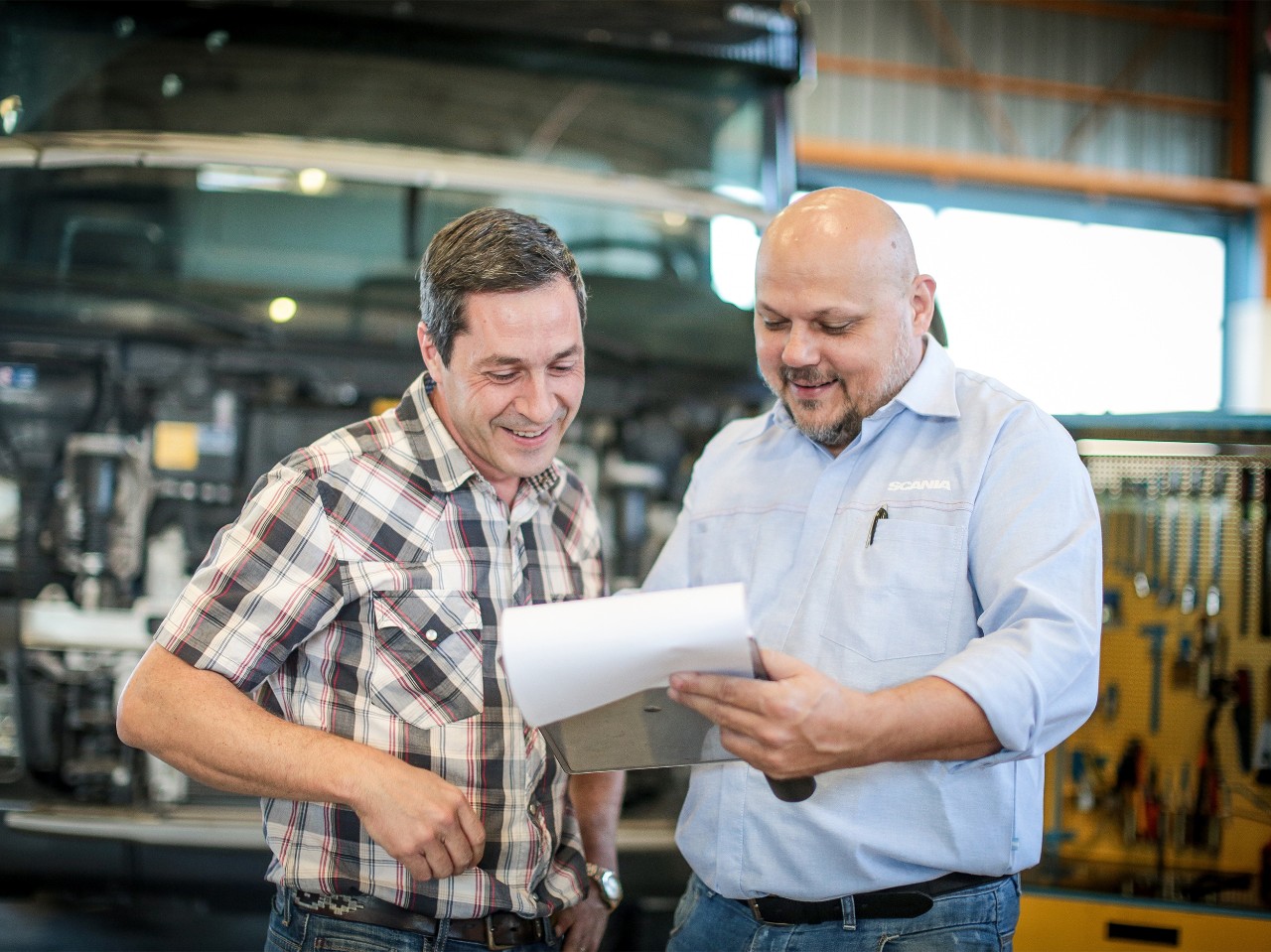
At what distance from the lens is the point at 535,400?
5.42 ft

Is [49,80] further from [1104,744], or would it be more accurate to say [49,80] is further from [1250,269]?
[1250,269]

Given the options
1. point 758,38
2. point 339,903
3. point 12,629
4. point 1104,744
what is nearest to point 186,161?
point 12,629

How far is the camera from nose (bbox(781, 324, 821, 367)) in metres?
1.69

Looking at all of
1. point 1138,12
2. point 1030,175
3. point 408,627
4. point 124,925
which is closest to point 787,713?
point 408,627

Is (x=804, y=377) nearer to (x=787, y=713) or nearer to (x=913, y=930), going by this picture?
(x=787, y=713)

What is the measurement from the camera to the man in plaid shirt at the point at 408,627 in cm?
150

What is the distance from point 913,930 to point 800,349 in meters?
0.82

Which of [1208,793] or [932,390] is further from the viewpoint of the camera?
[1208,793]

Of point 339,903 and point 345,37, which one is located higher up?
point 345,37

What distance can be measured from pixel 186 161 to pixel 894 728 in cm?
262

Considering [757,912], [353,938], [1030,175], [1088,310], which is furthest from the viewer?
[1088,310]

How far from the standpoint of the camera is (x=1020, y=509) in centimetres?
153

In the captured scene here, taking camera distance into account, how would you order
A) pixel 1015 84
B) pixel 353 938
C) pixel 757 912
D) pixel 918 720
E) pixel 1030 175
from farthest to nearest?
1. pixel 1015 84
2. pixel 1030 175
3. pixel 757 912
4. pixel 353 938
5. pixel 918 720

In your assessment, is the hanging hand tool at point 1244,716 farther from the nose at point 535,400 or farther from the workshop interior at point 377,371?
the nose at point 535,400
